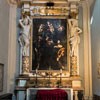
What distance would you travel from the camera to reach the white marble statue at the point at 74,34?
363 inches

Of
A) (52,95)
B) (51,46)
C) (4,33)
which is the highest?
(4,33)

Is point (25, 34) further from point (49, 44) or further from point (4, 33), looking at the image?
point (49, 44)

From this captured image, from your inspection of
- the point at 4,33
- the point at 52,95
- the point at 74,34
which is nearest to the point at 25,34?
the point at 4,33

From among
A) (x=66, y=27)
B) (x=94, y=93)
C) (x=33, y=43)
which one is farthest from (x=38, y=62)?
(x=94, y=93)

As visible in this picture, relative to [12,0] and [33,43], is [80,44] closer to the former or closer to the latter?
[33,43]

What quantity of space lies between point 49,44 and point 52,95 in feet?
6.76

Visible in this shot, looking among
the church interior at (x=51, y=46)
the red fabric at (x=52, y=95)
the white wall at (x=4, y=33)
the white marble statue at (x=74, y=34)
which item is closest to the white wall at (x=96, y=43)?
the church interior at (x=51, y=46)

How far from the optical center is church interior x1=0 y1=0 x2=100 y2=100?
8.97m

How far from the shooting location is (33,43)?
30.8 feet

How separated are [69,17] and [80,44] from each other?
103cm

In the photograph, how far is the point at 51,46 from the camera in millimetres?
9375

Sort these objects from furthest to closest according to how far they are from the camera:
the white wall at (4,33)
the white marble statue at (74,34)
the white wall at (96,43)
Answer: the white marble statue at (74,34) → the white wall at (96,43) → the white wall at (4,33)

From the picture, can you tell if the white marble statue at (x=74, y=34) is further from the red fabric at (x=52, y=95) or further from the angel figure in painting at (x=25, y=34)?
the red fabric at (x=52, y=95)

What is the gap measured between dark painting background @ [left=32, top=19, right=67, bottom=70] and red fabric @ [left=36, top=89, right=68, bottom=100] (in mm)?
1227
